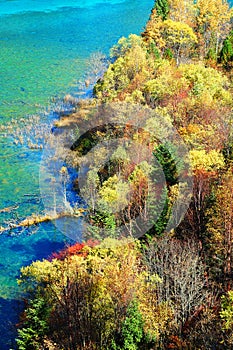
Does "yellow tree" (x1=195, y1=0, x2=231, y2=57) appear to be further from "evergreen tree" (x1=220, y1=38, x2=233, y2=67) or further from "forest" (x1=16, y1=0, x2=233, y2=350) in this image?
"evergreen tree" (x1=220, y1=38, x2=233, y2=67)

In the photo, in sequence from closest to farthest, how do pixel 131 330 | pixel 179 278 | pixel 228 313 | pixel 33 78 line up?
pixel 228 313, pixel 131 330, pixel 179 278, pixel 33 78

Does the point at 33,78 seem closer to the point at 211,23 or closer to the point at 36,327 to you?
the point at 211,23

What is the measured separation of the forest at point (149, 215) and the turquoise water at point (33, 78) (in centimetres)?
390

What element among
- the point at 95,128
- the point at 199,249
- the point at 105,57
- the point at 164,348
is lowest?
the point at 164,348

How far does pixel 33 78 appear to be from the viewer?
80.1 m

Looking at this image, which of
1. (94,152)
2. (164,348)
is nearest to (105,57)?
(94,152)

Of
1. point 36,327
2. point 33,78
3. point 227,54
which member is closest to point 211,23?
point 227,54

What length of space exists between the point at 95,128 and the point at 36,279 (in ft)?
88.2

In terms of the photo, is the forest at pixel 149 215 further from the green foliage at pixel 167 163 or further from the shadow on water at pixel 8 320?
the shadow on water at pixel 8 320

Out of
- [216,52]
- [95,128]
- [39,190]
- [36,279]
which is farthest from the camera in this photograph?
[216,52]

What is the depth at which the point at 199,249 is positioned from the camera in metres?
37.4

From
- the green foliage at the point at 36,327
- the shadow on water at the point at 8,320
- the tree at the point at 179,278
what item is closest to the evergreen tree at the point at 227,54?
the tree at the point at 179,278

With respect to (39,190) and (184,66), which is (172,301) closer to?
(39,190)

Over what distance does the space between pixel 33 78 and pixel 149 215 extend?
4343 cm
